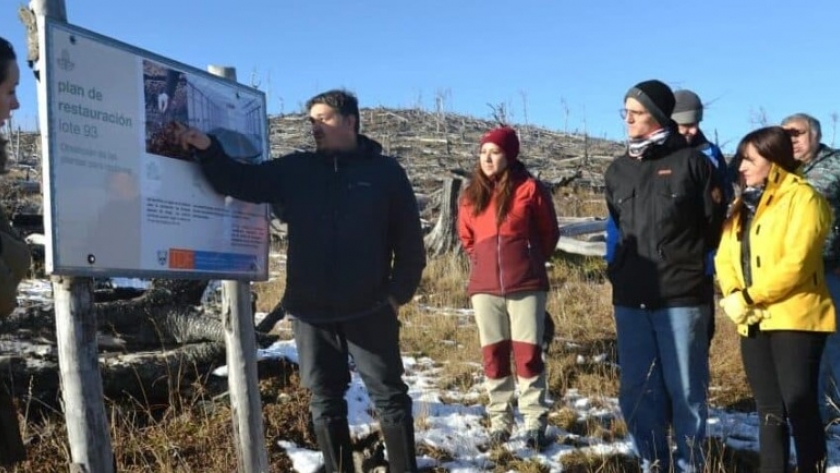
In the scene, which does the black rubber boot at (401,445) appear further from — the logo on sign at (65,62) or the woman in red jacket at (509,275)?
the logo on sign at (65,62)

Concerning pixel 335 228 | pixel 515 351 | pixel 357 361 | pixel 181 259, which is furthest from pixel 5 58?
pixel 515 351

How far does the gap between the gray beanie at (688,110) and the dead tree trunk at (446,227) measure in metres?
5.79

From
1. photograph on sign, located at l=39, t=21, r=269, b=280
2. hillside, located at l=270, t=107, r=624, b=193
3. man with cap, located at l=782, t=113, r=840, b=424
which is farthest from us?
hillside, located at l=270, t=107, r=624, b=193

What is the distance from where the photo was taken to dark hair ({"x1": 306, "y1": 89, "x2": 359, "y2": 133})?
390cm

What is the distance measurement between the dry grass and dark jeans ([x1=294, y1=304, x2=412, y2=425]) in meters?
0.79

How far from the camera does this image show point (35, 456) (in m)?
4.10

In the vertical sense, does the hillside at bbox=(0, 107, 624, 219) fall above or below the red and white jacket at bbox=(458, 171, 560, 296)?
above

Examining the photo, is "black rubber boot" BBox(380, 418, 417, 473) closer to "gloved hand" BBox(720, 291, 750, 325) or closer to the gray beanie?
"gloved hand" BBox(720, 291, 750, 325)

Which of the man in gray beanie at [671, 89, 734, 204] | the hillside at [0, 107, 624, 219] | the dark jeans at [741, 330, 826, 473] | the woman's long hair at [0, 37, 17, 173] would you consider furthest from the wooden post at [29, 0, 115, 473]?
the hillside at [0, 107, 624, 219]

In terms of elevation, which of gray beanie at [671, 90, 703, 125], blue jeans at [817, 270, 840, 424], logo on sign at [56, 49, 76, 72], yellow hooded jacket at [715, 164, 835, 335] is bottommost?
blue jeans at [817, 270, 840, 424]

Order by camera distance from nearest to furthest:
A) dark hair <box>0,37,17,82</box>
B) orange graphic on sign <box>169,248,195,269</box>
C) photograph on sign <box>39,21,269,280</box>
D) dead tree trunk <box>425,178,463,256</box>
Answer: dark hair <box>0,37,17,82</box> → photograph on sign <box>39,21,269,280</box> → orange graphic on sign <box>169,248,195,269</box> → dead tree trunk <box>425,178,463,256</box>

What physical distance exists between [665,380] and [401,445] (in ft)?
4.71

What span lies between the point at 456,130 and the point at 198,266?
30.5 m

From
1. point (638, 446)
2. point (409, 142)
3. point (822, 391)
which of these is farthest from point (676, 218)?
point (409, 142)
